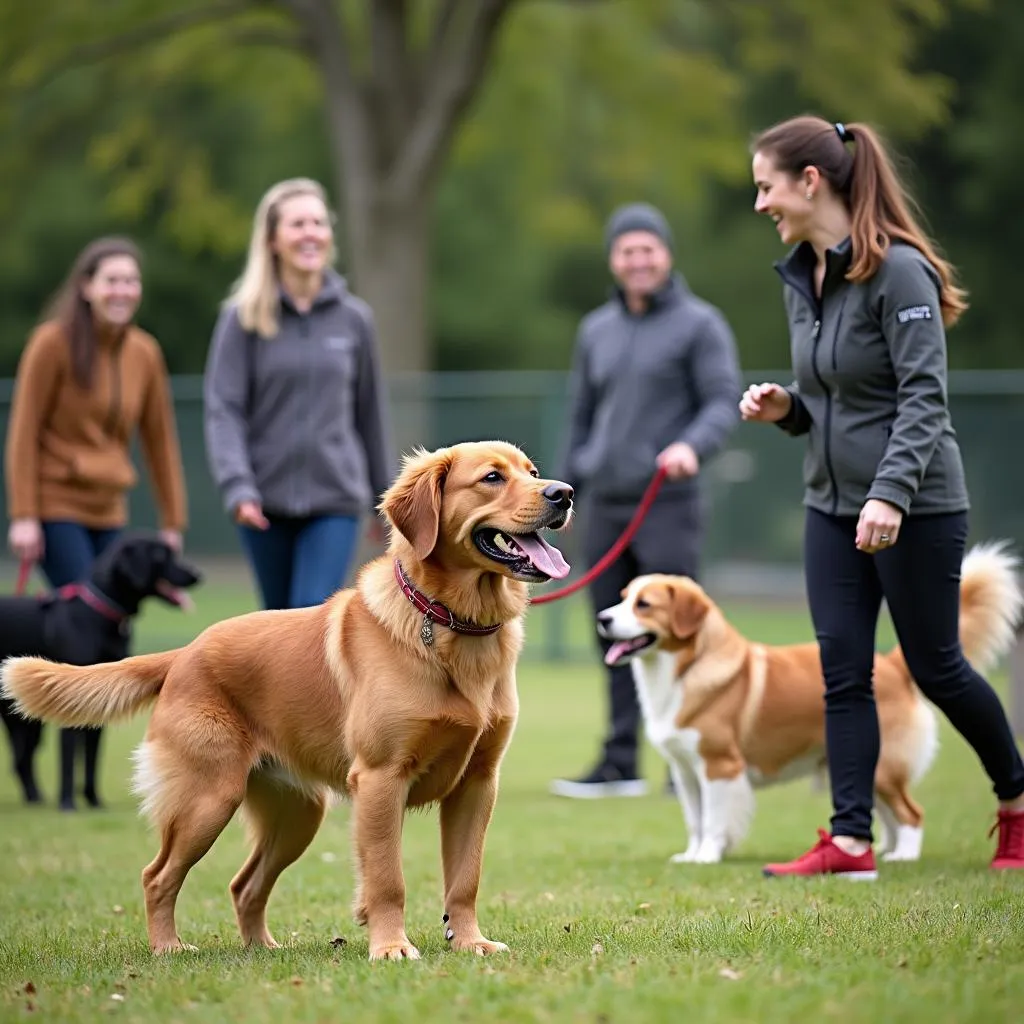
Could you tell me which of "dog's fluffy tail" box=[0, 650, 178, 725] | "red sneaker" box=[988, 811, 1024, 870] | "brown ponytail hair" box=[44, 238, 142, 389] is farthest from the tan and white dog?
"brown ponytail hair" box=[44, 238, 142, 389]

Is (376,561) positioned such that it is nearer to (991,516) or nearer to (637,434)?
(637,434)

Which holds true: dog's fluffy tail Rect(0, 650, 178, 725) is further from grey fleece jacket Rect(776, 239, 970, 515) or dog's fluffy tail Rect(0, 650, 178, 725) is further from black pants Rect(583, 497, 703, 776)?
black pants Rect(583, 497, 703, 776)

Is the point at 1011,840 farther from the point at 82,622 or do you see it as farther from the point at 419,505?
the point at 82,622

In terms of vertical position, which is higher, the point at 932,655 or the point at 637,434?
the point at 637,434

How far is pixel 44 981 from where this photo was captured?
434cm

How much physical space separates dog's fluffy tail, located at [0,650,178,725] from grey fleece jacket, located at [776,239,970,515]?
2.39m

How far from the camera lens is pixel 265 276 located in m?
7.14

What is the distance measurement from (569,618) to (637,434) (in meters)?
8.96

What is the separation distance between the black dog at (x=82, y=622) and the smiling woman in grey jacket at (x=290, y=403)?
191 centimetres

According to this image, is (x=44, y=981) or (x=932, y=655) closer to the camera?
(x=44, y=981)

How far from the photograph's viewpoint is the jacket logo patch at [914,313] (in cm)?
537

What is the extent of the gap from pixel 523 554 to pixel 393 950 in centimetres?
118

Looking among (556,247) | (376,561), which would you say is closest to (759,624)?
(376,561)

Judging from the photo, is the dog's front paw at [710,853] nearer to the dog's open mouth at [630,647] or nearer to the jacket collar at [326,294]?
the dog's open mouth at [630,647]
